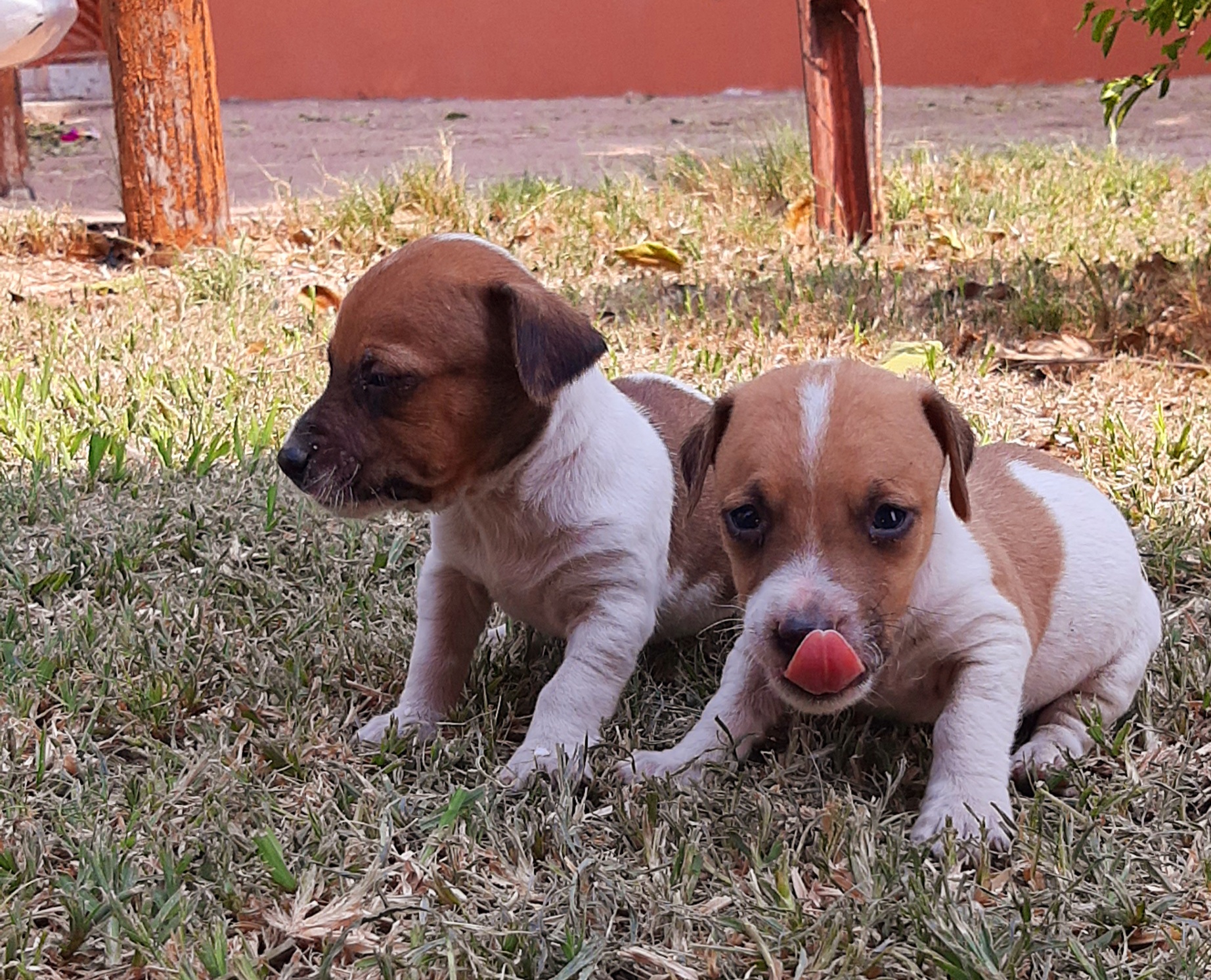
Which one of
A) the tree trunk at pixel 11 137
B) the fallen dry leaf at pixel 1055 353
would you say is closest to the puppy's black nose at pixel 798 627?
the fallen dry leaf at pixel 1055 353

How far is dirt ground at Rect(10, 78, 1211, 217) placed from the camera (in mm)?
10398

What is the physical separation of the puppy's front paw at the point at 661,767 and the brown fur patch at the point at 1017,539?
727mm

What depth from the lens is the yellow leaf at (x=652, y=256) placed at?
7.03 m

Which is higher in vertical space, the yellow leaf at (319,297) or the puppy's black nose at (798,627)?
the yellow leaf at (319,297)

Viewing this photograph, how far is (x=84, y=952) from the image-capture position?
2.35 meters

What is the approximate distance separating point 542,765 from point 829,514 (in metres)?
0.79

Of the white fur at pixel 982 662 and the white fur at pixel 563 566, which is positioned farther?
the white fur at pixel 563 566

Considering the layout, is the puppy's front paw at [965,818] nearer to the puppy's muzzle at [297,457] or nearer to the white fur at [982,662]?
the white fur at [982,662]

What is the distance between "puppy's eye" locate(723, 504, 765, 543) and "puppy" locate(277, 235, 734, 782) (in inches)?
18.6

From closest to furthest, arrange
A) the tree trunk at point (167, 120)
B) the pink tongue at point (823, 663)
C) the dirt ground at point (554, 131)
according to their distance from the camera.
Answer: the pink tongue at point (823, 663), the tree trunk at point (167, 120), the dirt ground at point (554, 131)

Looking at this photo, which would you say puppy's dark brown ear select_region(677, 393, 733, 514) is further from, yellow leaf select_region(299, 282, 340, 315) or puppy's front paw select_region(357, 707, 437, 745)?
yellow leaf select_region(299, 282, 340, 315)

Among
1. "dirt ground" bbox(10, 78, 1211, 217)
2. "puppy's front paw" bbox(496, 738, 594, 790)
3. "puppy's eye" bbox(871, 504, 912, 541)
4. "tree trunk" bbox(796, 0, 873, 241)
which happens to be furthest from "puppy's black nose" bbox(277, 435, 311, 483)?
"dirt ground" bbox(10, 78, 1211, 217)

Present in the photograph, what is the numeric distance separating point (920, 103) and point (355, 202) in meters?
8.39

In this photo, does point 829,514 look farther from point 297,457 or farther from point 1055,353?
point 1055,353
